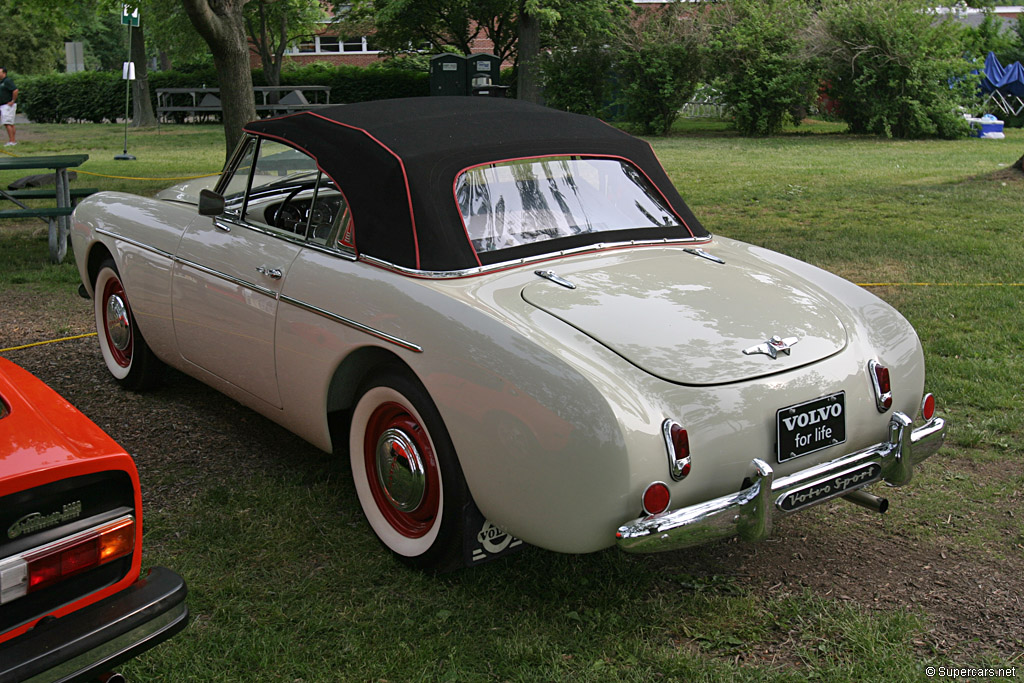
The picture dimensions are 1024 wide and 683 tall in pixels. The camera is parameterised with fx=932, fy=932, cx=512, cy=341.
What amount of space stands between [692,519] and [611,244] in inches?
53.6

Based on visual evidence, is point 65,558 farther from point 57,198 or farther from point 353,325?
point 57,198

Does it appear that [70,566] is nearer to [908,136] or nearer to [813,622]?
[813,622]

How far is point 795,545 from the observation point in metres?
3.59

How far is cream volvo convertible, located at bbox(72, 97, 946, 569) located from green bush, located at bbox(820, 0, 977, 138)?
18.3 meters

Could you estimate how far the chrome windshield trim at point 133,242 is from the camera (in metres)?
4.51

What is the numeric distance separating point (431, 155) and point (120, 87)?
32.2m

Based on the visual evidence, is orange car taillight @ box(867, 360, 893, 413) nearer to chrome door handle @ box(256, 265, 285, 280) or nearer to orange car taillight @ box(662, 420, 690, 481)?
orange car taillight @ box(662, 420, 690, 481)

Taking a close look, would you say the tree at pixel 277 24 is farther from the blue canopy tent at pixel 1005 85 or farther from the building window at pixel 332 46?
the blue canopy tent at pixel 1005 85

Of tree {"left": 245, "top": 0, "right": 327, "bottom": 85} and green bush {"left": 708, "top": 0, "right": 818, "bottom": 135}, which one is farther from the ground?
tree {"left": 245, "top": 0, "right": 327, "bottom": 85}

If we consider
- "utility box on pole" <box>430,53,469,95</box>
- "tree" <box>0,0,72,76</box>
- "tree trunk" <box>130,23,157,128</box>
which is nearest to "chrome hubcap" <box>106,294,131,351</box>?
"utility box on pole" <box>430,53,469,95</box>

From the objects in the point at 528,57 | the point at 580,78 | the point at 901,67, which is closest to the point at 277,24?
the point at 528,57

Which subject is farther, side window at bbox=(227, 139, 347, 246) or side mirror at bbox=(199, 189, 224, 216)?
side mirror at bbox=(199, 189, 224, 216)

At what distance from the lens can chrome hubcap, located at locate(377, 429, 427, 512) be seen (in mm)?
3260

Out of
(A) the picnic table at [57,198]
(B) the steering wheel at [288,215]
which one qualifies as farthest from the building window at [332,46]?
(B) the steering wheel at [288,215]
